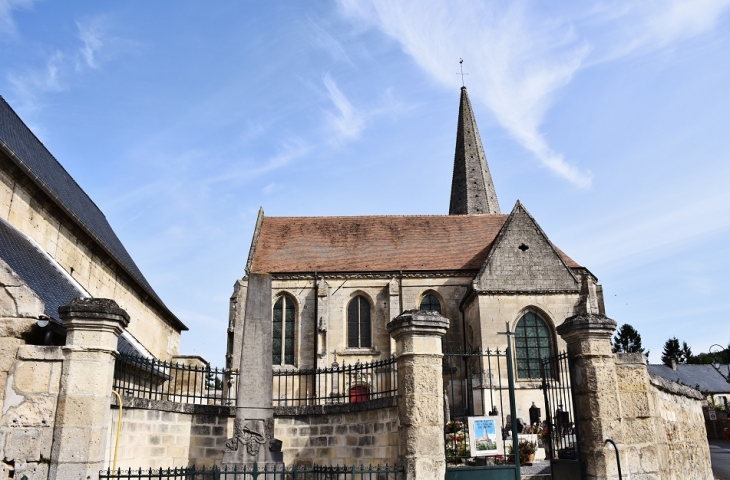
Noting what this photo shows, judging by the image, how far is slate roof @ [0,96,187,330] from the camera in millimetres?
13703

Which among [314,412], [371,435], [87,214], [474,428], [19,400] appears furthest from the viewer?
[87,214]

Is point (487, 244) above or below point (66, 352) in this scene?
above

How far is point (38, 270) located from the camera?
1149cm

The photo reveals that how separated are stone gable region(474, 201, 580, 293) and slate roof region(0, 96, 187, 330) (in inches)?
460

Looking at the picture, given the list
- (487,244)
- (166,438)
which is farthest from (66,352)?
(487,244)

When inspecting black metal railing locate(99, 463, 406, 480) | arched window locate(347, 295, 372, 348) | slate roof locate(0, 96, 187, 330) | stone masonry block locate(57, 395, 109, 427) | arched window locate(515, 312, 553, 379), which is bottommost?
black metal railing locate(99, 463, 406, 480)

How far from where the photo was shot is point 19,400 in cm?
668

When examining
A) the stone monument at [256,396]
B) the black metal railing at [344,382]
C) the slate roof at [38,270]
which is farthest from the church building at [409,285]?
the stone monument at [256,396]

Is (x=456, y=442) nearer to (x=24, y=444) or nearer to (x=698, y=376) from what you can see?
(x=24, y=444)

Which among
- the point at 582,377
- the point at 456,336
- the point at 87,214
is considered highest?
the point at 87,214

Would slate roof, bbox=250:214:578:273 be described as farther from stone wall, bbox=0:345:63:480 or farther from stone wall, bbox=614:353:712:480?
stone wall, bbox=0:345:63:480

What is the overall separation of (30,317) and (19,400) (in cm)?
94

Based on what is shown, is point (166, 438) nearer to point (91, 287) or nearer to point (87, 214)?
point (91, 287)

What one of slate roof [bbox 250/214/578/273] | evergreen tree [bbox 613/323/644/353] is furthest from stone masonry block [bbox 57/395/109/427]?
evergreen tree [bbox 613/323/644/353]
